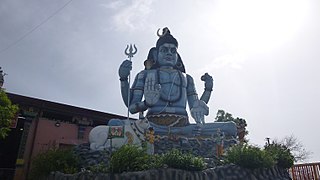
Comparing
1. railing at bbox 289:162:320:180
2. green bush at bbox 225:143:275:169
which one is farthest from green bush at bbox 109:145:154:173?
railing at bbox 289:162:320:180

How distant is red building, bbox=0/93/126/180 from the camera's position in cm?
1060

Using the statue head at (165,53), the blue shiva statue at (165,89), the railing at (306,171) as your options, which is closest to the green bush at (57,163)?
the blue shiva statue at (165,89)

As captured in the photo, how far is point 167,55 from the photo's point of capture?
11.4m

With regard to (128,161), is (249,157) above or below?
above

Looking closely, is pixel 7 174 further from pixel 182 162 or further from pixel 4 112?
pixel 182 162

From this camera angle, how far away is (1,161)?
39.6ft

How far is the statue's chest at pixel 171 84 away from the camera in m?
10.8

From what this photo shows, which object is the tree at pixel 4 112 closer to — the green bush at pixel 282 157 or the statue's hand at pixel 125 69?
the statue's hand at pixel 125 69

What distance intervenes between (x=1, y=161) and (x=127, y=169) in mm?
7904

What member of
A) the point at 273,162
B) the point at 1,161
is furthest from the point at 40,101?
the point at 273,162

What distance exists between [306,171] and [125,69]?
689 centimetres

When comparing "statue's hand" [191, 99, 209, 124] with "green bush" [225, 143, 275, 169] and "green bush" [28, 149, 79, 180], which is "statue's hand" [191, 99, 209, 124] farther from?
"green bush" [28, 149, 79, 180]

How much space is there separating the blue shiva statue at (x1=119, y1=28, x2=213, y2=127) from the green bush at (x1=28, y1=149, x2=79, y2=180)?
2574mm

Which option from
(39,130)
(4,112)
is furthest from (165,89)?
(4,112)
